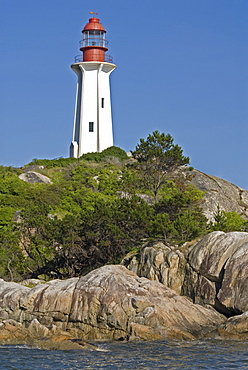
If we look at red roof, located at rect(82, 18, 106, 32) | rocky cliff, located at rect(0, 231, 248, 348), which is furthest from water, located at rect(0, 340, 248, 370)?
red roof, located at rect(82, 18, 106, 32)

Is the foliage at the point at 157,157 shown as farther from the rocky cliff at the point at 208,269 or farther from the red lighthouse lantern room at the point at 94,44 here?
the red lighthouse lantern room at the point at 94,44

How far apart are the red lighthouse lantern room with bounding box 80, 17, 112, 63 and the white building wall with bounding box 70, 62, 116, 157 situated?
2.50 feet

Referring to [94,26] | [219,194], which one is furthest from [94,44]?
[219,194]

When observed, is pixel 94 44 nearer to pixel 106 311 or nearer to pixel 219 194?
pixel 219 194

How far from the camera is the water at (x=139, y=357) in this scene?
18.5 m

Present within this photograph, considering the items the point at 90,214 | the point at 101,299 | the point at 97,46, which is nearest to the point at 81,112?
the point at 97,46

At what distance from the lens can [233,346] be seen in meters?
20.7

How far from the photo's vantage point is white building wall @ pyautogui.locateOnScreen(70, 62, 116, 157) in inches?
1928

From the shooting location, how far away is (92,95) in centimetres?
4906

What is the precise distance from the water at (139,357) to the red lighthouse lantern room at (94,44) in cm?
3120

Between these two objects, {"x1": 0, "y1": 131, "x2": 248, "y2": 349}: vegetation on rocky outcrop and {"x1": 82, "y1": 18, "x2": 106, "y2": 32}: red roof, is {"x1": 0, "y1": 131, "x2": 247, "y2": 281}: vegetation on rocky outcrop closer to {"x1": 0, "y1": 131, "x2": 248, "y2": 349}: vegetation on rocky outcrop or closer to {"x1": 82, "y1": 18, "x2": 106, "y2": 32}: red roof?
{"x1": 0, "y1": 131, "x2": 248, "y2": 349}: vegetation on rocky outcrop

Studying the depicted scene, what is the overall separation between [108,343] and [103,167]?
24.3 metres

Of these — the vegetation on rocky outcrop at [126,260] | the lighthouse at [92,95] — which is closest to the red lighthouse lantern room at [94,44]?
the lighthouse at [92,95]

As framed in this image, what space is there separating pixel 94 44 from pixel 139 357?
33.6 metres
